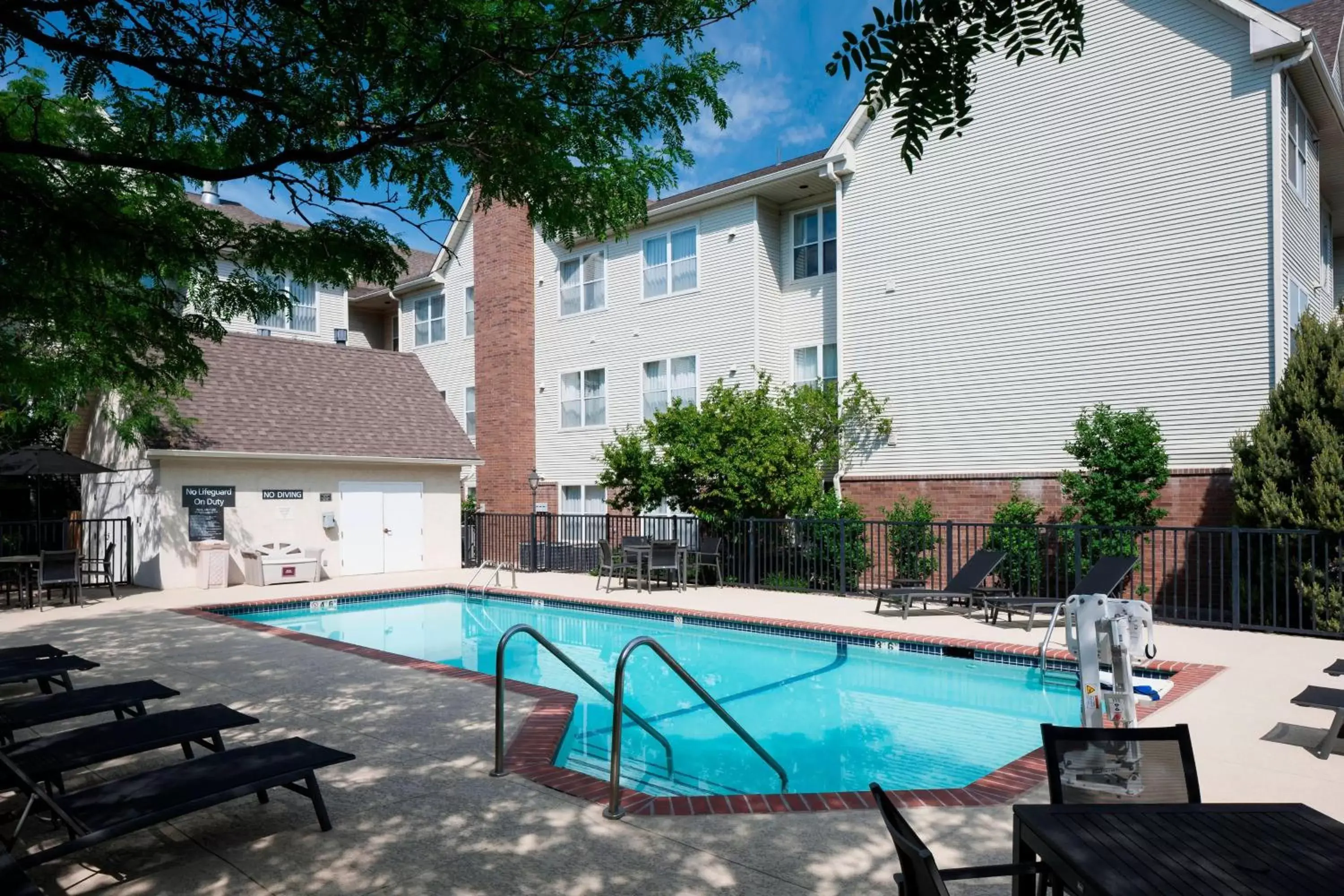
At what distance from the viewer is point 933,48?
7.86ft

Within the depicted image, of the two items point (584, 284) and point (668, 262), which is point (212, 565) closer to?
point (584, 284)

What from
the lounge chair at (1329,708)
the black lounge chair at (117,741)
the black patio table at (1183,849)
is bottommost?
the lounge chair at (1329,708)

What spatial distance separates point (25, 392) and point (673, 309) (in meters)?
14.9

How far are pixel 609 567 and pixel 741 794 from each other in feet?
37.7

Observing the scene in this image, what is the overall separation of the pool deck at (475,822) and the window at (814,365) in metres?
11.9

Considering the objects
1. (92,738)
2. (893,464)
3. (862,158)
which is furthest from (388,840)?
(862,158)

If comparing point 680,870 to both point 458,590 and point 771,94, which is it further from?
point 458,590

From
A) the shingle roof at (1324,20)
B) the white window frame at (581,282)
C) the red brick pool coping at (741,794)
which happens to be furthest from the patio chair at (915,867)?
the white window frame at (581,282)

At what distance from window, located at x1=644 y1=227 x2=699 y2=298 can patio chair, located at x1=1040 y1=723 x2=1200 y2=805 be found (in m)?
19.1

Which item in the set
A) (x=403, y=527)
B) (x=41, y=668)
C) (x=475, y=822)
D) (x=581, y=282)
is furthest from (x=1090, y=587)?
(x=581, y=282)

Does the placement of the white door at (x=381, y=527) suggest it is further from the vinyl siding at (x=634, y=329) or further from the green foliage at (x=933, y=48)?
the green foliage at (x=933, y=48)

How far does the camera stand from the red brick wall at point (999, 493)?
573 inches

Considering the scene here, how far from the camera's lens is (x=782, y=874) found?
4027 millimetres

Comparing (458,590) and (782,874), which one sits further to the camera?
(458,590)
